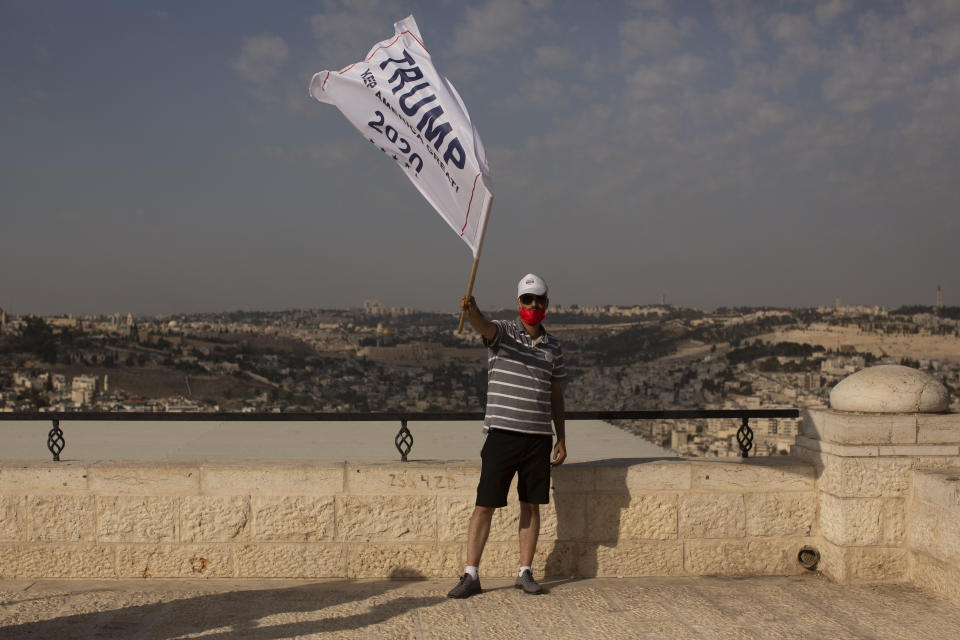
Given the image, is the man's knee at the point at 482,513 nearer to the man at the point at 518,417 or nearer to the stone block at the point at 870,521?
the man at the point at 518,417

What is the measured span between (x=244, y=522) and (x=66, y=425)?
12.7ft

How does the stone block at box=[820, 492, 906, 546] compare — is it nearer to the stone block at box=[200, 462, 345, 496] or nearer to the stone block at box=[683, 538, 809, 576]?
the stone block at box=[683, 538, 809, 576]

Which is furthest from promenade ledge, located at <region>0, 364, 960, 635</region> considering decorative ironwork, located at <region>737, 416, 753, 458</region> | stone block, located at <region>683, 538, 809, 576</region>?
decorative ironwork, located at <region>737, 416, 753, 458</region>

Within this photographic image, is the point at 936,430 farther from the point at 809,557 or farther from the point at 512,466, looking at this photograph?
the point at 512,466

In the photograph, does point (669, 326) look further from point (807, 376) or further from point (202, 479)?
point (202, 479)

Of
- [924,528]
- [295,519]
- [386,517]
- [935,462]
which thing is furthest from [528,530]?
[935,462]

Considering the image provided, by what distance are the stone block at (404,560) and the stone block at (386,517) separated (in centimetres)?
6

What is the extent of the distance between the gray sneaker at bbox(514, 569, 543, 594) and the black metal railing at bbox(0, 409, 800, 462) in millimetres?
884

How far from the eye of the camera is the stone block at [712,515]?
13.8ft

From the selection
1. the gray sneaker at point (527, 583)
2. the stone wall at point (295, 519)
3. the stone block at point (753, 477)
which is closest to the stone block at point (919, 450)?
the stone block at point (753, 477)

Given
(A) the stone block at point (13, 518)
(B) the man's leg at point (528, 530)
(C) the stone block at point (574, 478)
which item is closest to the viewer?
(B) the man's leg at point (528, 530)

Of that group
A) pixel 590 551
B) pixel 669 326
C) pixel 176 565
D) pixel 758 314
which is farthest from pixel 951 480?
pixel 758 314

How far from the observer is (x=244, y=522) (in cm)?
406

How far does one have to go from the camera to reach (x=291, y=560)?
161 inches
